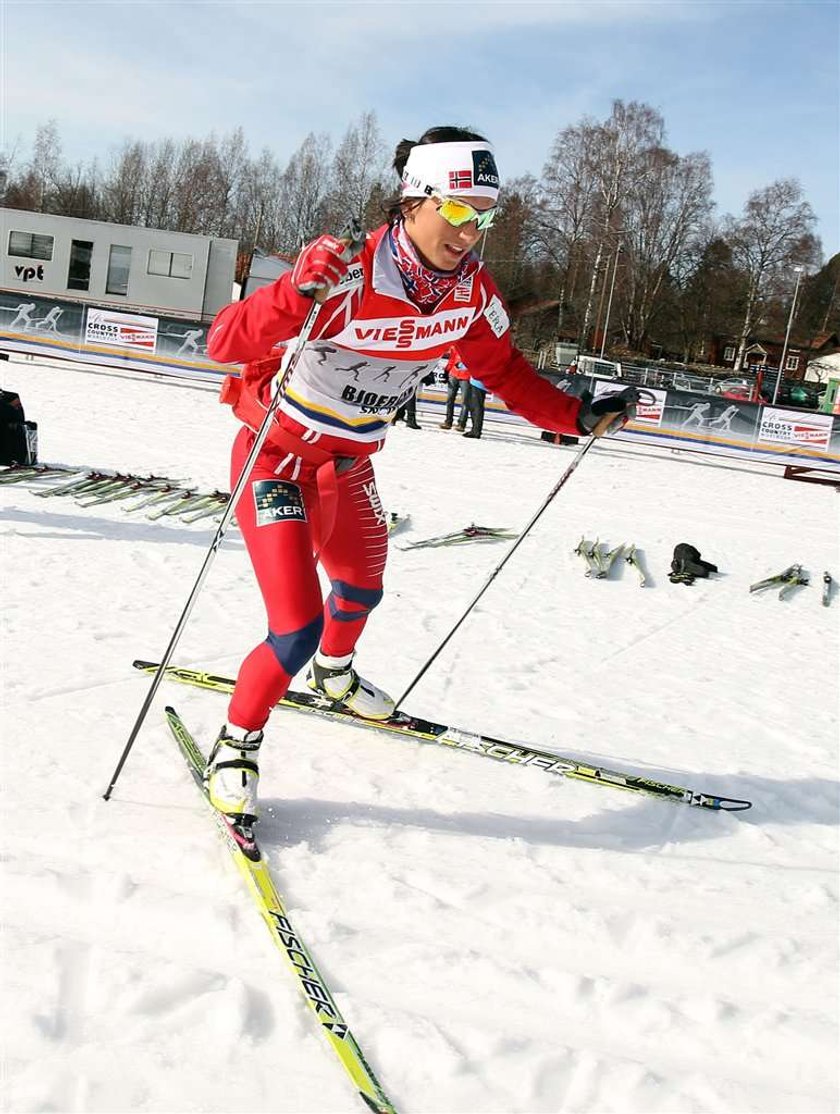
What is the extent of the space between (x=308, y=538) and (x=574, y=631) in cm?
333

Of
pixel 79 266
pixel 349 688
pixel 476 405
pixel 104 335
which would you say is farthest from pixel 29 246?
pixel 349 688

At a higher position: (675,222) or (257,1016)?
(675,222)

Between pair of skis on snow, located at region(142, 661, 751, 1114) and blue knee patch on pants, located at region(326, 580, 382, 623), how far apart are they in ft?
1.48

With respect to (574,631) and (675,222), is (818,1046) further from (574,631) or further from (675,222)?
(675,222)

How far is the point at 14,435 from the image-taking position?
8.23 meters

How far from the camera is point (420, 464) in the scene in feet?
40.5

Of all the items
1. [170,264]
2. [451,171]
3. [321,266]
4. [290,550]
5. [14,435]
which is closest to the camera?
[321,266]

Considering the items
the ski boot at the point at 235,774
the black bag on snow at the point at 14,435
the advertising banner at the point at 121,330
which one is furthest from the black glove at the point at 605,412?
the advertising banner at the point at 121,330

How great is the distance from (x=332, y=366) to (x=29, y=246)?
1264 inches

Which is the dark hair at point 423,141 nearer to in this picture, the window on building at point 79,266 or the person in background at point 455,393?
the person in background at point 455,393

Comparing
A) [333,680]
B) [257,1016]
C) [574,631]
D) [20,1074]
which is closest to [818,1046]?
[257,1016]

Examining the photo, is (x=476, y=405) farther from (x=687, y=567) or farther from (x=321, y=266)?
(x=321, y=266)

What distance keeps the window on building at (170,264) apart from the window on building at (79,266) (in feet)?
7.47

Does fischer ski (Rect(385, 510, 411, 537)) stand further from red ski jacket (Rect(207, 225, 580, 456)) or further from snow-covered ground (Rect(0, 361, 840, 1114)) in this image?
red ski jacket (Rect(207, 225, 580, 456))
